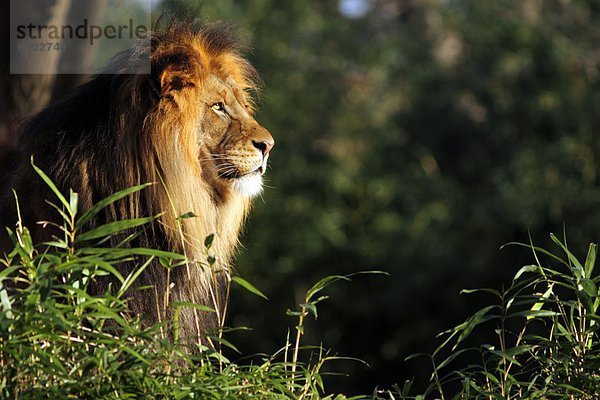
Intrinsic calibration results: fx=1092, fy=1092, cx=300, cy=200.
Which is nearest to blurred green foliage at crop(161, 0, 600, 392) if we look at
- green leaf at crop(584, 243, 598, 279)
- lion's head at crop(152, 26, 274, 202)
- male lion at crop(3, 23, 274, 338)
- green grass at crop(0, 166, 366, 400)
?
lion's head at crop(152, 26, 274, 202)

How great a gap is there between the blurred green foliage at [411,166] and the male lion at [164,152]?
757 cm

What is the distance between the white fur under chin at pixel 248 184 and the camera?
4410mm

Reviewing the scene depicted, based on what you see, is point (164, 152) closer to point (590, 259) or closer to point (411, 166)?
point (590, 259)

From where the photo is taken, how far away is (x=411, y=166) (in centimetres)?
1631

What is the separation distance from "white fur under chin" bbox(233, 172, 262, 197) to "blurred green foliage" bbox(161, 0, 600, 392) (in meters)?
7.62

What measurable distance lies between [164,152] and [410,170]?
40.1 ft

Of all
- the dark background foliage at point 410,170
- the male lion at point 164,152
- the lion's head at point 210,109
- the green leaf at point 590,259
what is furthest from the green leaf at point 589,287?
the dark background foliage at point 410,170

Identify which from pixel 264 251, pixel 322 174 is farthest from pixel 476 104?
pixel 264 251

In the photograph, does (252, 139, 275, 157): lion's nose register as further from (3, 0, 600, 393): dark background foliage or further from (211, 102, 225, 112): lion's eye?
(3, 0, 600, 393): dark background foliage

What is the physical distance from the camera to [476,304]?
1319 cm

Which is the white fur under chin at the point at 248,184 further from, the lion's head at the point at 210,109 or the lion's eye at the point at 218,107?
the lion's eye at the point at 218,107

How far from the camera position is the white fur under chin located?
174 inches

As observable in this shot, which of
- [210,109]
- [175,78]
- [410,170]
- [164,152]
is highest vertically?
[175,78]

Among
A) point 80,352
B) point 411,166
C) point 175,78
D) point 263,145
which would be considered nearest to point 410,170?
point 411,166
